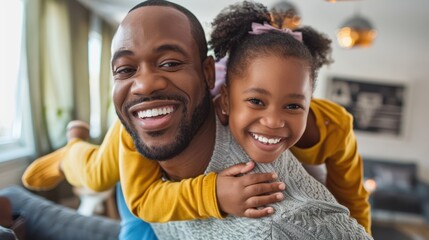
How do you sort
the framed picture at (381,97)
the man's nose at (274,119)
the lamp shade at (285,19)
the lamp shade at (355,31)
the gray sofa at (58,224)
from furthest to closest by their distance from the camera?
the framed picture at (381,97) < the lamp shade at (355,31) < the gray sofa at (58,224) < the lamp shade at (285,19) < the man's nose at (274,119)

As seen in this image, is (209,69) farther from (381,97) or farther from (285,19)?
(381,97)

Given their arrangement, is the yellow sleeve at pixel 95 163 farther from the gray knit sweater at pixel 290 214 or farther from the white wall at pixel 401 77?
the white wall at pixel 401 77

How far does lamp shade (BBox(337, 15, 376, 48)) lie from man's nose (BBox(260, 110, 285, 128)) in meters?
1.61

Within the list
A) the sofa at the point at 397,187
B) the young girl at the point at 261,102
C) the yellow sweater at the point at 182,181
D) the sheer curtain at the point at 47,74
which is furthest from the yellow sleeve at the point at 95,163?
the sofa at the point at 397,187

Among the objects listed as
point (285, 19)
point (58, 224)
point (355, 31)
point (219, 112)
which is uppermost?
point (355, 31)

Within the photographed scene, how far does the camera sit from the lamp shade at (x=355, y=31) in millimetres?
1856

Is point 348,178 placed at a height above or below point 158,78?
below

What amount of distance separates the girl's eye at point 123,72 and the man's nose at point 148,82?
0.04 feet

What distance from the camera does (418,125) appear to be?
336 centimetres

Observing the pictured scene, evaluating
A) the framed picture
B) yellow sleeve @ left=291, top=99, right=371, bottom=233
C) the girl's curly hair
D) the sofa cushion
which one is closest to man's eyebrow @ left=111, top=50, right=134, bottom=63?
the girl's curly hair

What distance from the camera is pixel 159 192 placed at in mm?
450

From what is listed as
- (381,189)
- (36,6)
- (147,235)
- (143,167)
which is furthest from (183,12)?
(381,189)

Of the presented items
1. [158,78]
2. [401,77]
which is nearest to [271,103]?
[158,78]

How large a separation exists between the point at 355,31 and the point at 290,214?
167cm
